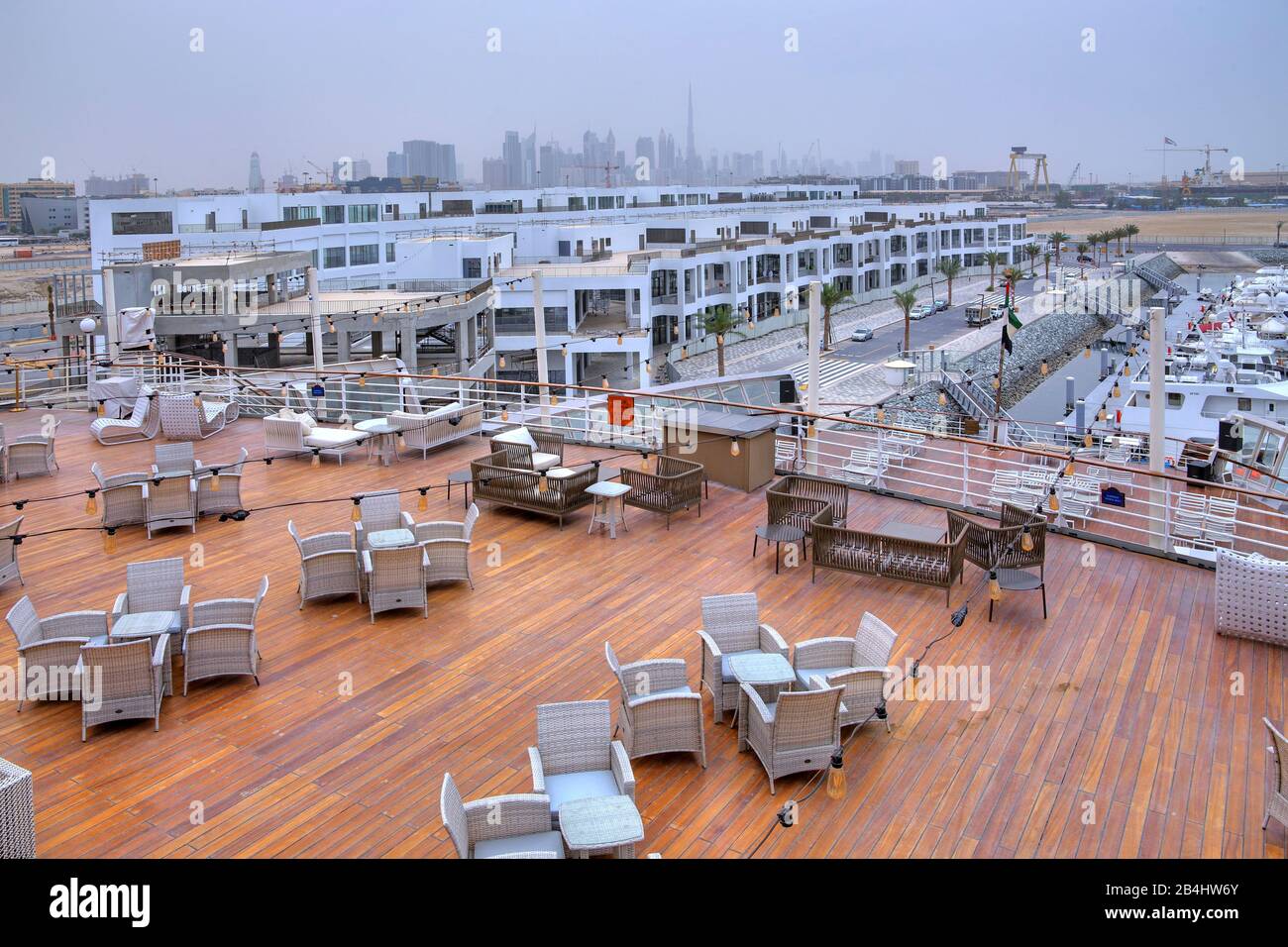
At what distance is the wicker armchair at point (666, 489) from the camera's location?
10.9 m

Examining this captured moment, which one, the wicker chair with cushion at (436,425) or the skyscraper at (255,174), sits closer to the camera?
the wicker chair with cushion at (436,425)

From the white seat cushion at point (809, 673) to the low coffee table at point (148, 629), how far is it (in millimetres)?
4561

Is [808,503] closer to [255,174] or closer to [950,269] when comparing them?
[950,269]

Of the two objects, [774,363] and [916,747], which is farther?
[774,363]

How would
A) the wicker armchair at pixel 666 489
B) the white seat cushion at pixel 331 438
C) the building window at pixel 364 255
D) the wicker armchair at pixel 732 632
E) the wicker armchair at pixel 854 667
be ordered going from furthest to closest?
the building window at pixel 364 255
the white seat cushion at pixel 331 438
the wicker armchair at pixel 666 489
the wicker armchair at pixel 732 632
the wicker armchair at pixel 854 667

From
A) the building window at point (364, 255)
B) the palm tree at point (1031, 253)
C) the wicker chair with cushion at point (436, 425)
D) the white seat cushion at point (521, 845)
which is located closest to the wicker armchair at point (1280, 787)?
the white seat cushion at point (521, 845)

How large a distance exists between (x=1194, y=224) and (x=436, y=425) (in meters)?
188

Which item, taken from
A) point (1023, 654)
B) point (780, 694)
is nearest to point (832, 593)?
point (1023, 654)

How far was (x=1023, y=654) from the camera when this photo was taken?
25.7 ft

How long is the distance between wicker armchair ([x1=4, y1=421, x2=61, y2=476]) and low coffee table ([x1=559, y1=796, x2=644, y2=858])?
1080cm

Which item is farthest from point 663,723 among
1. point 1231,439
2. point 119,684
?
point 1231,439

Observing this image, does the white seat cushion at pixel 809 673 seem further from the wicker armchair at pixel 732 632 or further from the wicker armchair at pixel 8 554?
the wicker armchair at pixel 8 554

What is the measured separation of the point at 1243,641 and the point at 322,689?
7.41 m
